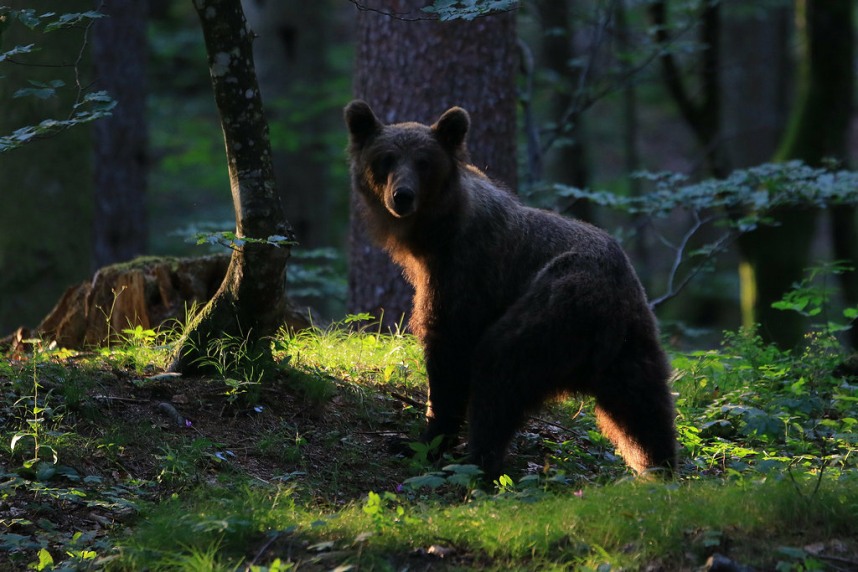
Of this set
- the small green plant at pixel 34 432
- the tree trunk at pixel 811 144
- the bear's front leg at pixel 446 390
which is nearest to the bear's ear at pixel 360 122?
the bear's front leg at pixel 446 390

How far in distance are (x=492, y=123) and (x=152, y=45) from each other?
13963 millimetres

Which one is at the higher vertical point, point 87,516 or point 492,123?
point 492,123

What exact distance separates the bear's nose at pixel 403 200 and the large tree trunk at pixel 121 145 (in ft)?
31.4

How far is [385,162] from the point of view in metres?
6.07

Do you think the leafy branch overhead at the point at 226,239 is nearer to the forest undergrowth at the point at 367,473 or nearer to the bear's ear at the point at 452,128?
the forest undergrowth at the point at 367,473

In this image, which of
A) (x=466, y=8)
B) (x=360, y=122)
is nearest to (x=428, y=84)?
(x=360, y=122)

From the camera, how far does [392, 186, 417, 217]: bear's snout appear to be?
5.80m

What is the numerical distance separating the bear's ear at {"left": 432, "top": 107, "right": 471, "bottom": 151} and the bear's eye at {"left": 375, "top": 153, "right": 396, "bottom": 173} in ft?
1.19

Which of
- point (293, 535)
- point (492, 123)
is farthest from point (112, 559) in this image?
point (492, 123)

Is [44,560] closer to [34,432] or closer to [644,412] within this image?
[34,432]

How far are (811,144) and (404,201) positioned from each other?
27.4 ft

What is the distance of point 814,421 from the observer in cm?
638

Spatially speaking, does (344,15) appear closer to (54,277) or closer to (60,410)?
(54,277)

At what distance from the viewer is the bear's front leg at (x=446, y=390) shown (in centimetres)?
596
